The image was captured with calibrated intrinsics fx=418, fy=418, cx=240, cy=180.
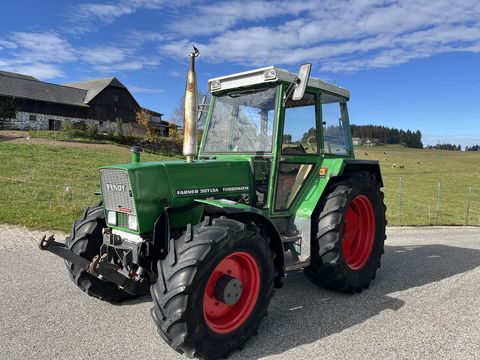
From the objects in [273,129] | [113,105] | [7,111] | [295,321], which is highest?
[113,105]

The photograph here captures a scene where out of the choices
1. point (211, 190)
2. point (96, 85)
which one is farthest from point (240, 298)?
point (96, 85)

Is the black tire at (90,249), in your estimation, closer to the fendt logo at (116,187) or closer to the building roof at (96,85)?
the fendt logo at (116,187)

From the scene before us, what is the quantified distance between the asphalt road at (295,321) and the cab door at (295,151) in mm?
1177

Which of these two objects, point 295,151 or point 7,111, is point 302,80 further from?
point 7,111

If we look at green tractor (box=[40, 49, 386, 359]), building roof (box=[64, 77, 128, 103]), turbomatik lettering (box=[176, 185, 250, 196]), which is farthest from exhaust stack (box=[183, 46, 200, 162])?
building roof (box=[64, 77, 128, 103])

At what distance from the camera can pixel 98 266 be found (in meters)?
3.59

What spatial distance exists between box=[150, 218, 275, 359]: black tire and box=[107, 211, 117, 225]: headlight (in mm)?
873

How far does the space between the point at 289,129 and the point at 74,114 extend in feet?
163

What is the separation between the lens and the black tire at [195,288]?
10.6ft

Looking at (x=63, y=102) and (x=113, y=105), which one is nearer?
(x=63, y=102)

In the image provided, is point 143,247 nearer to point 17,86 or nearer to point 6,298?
point 6,298

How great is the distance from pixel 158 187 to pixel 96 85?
5523cm

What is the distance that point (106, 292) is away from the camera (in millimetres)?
4438

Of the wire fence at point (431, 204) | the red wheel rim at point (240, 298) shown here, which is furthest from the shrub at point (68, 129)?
the red wheel rim at point (240, 298)
